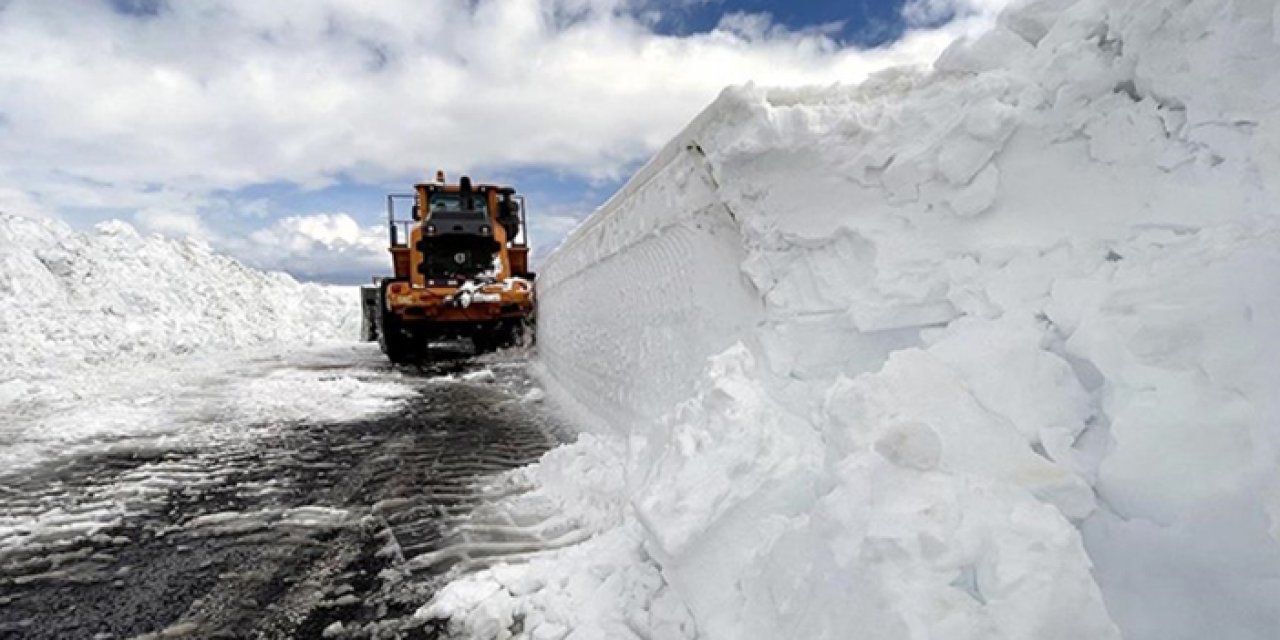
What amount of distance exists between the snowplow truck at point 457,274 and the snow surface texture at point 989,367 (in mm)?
8116

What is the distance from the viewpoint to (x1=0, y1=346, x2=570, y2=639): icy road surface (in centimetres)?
257

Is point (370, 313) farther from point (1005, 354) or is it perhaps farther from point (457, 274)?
point (1005, 354)

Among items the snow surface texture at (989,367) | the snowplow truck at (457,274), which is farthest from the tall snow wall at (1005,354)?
the snowplow truck at (457,274)

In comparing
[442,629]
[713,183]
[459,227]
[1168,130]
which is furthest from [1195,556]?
[459,227]

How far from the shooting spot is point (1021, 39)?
2529mm

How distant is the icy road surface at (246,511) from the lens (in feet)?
8.42

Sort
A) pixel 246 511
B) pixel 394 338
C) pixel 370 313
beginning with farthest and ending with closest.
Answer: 1. pixel 370 313
2. pixel 394 338
3. pixel 246 511

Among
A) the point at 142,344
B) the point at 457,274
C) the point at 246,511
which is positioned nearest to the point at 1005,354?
the point at 246,511

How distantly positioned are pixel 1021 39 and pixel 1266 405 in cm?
172

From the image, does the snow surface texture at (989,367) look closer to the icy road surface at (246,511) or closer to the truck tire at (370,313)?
the icy road surface at (246,511)

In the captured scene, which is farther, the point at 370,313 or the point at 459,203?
the point at 370,313

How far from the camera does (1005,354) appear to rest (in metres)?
1.80

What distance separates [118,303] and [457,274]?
301 inches

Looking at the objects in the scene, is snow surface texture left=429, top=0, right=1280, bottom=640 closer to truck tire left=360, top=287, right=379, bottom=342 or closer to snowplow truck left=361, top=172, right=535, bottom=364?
snowplow truck left=361, top=172, right=535, bottom=364
